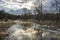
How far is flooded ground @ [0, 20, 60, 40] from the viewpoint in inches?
167

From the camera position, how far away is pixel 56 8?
175 inches

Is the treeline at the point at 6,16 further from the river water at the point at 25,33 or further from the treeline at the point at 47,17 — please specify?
the treeline at the point at 47,17

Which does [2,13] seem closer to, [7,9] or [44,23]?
[7,9]

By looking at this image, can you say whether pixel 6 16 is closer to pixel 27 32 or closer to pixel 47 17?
pixel 27 32

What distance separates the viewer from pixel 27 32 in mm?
4309

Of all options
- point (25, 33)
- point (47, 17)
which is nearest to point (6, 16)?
point (25, 33)

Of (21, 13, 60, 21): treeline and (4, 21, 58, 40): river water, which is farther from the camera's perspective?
(21, 13, 60, 21): treeline

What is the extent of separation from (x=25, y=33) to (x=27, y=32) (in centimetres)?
5

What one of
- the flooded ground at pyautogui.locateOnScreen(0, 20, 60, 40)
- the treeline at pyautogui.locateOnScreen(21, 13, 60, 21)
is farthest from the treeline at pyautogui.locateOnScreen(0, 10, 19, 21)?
the treeline at pyautogui.locateOnScreen(21, 13, 60, 21)

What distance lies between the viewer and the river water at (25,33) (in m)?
4.25

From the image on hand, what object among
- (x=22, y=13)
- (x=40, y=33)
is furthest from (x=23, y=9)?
(x=40, y=33)

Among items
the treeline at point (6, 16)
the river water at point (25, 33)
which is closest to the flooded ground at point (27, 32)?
the river water at point (25, 33)

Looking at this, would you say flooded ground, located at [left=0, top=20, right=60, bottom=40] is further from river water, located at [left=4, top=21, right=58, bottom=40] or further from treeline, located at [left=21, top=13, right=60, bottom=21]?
treeline, located at [left=21, top=13, right=60, bottom=21]

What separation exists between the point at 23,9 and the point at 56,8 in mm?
769
